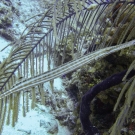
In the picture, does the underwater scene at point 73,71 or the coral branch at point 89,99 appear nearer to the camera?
the underwater scene at point 73,71

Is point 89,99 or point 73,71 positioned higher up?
point 73,71

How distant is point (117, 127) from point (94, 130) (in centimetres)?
69

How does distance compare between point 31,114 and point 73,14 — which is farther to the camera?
point 31,114

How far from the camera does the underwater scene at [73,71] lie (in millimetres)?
1347

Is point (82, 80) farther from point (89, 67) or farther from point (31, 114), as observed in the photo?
point (31, 114)

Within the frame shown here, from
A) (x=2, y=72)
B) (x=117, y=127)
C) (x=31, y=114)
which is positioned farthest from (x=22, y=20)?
(x=117, y=127)

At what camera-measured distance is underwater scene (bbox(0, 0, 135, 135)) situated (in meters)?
1.35

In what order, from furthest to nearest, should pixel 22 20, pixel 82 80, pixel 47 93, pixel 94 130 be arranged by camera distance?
pixel 22 20, pixel 47 93, pixel 82 80, pixel 94 130

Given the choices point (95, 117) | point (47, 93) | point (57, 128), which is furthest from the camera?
point (47, 93)

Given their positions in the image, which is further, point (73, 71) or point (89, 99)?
point (89, 99)

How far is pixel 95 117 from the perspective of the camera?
9.49 ft

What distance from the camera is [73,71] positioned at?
2.01 metres

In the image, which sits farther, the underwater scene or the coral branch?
the coral branch

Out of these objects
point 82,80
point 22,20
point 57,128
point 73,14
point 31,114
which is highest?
point 22,20
